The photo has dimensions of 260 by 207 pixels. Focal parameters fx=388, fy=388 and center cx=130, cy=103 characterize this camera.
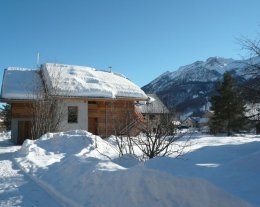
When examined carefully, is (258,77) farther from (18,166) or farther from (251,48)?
(18,166)

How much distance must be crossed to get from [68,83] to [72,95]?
1.71 m

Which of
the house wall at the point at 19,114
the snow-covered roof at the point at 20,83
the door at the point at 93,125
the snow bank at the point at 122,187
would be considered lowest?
the snow bank at the point at 122,187

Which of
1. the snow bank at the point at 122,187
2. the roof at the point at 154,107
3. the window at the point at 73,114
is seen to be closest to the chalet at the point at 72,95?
the window at the point at 73,114

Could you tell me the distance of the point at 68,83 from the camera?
29703 millimetres

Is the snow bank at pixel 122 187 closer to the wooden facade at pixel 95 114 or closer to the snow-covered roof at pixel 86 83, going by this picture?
the wooden facade at pixel 95 114

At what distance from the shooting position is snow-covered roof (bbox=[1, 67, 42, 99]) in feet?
90.2

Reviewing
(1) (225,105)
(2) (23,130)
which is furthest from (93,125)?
(1) (225,105)

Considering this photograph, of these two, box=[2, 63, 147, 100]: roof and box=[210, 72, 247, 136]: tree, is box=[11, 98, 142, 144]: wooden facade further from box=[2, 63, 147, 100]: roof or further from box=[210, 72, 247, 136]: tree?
box=[210, 72, 247, 136]: tree

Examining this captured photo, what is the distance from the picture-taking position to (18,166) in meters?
14.1

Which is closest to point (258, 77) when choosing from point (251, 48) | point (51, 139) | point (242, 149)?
point (251, 48)

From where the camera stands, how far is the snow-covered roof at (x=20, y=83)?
27500 millimetres

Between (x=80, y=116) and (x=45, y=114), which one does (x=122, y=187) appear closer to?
(x=45, y=114)

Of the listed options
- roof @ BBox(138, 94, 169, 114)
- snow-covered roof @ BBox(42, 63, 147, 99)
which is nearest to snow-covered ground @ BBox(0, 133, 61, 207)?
roof @ BBox(138, 94, 169, 114)

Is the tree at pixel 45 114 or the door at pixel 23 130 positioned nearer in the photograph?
the tree at pixel 45 114
